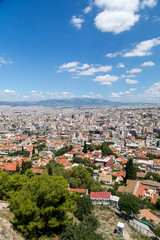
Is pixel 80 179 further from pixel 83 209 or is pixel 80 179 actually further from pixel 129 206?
pixel 129 206

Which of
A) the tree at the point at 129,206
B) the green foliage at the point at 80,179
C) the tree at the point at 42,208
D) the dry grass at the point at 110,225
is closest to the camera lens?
the tree at the point at 42,208

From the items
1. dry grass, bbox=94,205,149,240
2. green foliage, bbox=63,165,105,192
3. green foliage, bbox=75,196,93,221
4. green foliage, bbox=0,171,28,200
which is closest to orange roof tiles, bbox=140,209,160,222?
dry grass, bbox=94,205,149,240

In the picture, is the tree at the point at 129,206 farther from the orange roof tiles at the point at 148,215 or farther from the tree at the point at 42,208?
the tree at the point at 42,208

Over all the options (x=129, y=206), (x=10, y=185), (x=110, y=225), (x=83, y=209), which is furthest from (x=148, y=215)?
(x=10, y=185)

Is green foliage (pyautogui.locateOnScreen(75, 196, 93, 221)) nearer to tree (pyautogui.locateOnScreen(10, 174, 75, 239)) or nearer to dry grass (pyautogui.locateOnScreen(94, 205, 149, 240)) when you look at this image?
dry grass (pyautogui.locateOnScreen(94, 205, 149, 240))

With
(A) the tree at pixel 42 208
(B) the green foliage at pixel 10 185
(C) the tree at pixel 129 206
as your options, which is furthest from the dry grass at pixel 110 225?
(B) the green foliage at pixel 10 185
